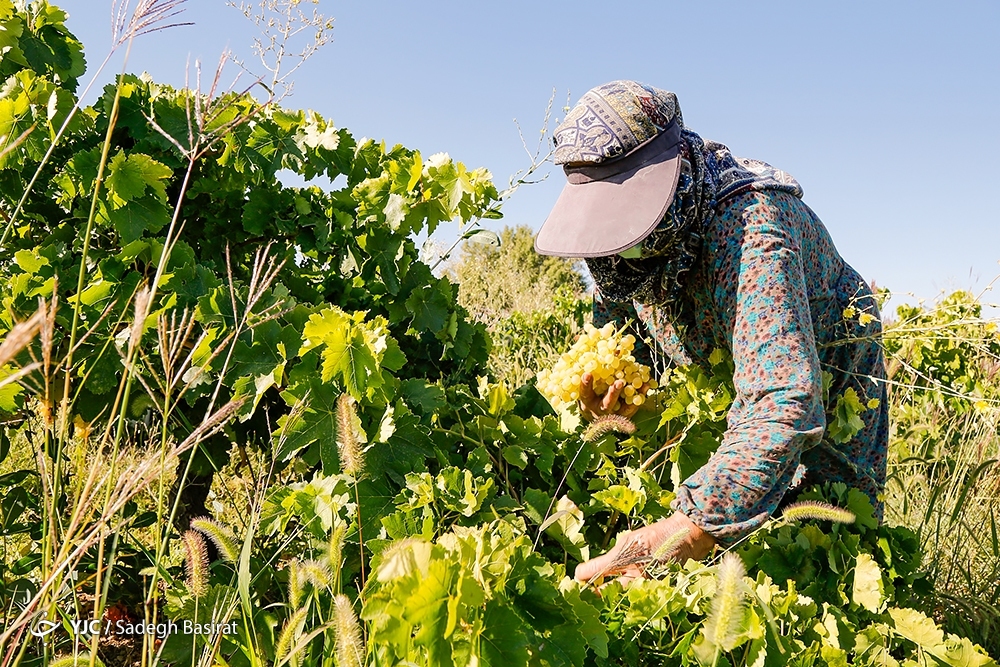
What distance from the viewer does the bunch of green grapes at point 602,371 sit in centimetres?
205

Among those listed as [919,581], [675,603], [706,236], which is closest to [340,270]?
[706,236]

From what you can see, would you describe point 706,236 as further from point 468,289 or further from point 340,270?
point 468,289

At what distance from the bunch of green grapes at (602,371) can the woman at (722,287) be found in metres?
0.04

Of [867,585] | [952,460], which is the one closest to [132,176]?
[867,585]

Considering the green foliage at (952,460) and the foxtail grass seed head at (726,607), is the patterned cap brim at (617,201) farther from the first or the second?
the foxtail grass seed head at (726,607)

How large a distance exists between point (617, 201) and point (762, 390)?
21.8 inches

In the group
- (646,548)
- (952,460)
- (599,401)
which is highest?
(599,401)

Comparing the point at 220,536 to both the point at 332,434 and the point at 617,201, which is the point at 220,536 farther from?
the point at 617,201

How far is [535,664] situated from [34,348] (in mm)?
1255

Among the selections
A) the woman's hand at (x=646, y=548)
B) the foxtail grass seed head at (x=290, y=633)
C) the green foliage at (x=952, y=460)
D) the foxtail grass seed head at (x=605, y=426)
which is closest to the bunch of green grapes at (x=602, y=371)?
the foxtail grass seed head at (x=605, y=426)

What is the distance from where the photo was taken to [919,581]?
6.28 feet

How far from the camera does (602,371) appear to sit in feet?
6.70

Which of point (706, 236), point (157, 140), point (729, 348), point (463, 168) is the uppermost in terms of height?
point (157, 140)

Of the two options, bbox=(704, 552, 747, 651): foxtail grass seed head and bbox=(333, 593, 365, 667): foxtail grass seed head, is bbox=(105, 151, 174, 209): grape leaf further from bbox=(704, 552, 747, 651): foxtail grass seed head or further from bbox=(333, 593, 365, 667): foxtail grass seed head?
bbox=(704, 552, 747, 651): foxtail grass seed head
